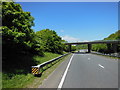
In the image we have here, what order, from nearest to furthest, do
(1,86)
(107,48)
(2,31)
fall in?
(1,86) → (2,31) → (107,48)

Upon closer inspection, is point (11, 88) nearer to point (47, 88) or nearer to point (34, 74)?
point (47, 88)

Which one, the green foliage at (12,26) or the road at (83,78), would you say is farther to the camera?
the green foliage at (12,26)

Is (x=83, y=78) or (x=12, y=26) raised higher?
(x=12, y=26)

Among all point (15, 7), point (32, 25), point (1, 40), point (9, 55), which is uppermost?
point (15, 7)

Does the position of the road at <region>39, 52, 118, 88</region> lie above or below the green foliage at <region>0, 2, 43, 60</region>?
below

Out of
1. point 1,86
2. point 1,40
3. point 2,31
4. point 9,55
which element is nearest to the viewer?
point 1,86

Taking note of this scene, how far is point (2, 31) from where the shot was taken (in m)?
10.2

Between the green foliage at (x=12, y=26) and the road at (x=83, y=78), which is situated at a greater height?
the green foliage at (x=12, y=26)

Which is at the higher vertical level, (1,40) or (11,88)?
(1,40)

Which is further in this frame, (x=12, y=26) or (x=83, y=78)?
(x=12, y=26)

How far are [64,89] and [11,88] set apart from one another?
2599 millimetres

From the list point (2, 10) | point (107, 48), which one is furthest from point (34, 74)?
point (107, 48)

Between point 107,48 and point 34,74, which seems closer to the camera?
point 34,74

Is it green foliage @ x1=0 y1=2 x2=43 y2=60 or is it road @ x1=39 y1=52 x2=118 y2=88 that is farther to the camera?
green foliage @ x1=0 y1=2 x2=43 y2=60
